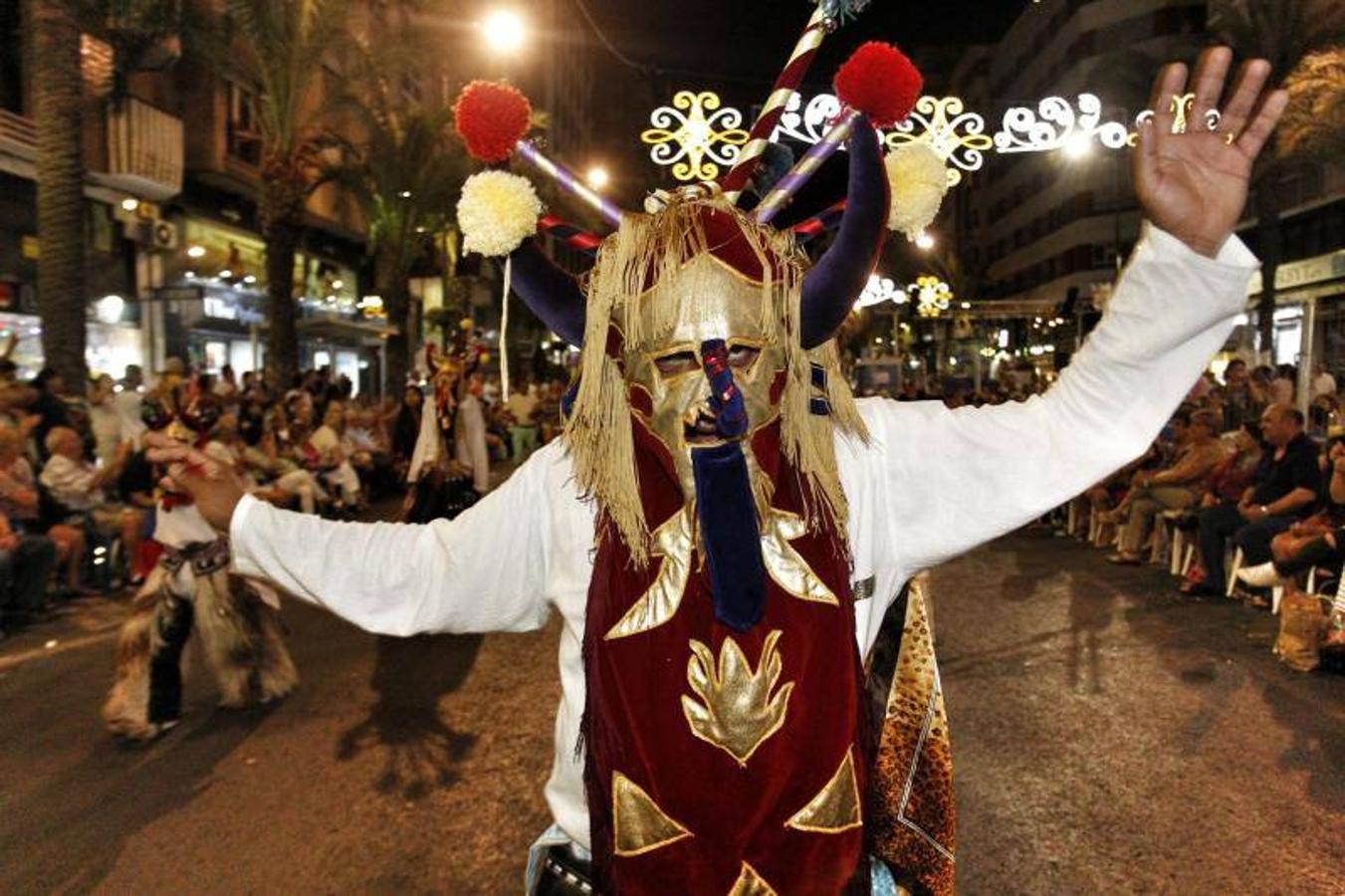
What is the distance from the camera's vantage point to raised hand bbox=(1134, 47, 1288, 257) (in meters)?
1.80

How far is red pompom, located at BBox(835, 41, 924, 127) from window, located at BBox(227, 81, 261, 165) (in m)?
22.7

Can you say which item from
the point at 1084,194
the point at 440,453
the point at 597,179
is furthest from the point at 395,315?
the point at 1084,194

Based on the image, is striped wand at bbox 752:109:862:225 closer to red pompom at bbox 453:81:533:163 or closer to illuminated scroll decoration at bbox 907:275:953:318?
red pompom at bbox 453:81:533:163

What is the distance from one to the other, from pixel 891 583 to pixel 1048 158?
67276mm

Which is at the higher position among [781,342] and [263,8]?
[263,8]

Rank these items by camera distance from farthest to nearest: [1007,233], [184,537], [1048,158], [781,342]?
[1007,233]
[1048,158]
[184,537]
[781,342]

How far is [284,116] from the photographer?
59.0 feet

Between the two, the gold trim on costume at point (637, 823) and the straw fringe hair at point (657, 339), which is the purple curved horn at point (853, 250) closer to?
the straw fringe hair at point (657, 339)

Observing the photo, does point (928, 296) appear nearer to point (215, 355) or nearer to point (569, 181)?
point (215, 355)

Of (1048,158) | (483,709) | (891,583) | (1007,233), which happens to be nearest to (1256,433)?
(483,709)

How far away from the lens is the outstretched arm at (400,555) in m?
2.21

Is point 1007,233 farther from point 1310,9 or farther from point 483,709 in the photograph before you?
point 483,709

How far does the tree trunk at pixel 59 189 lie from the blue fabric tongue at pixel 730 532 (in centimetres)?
1248

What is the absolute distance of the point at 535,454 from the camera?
7.85 ft
